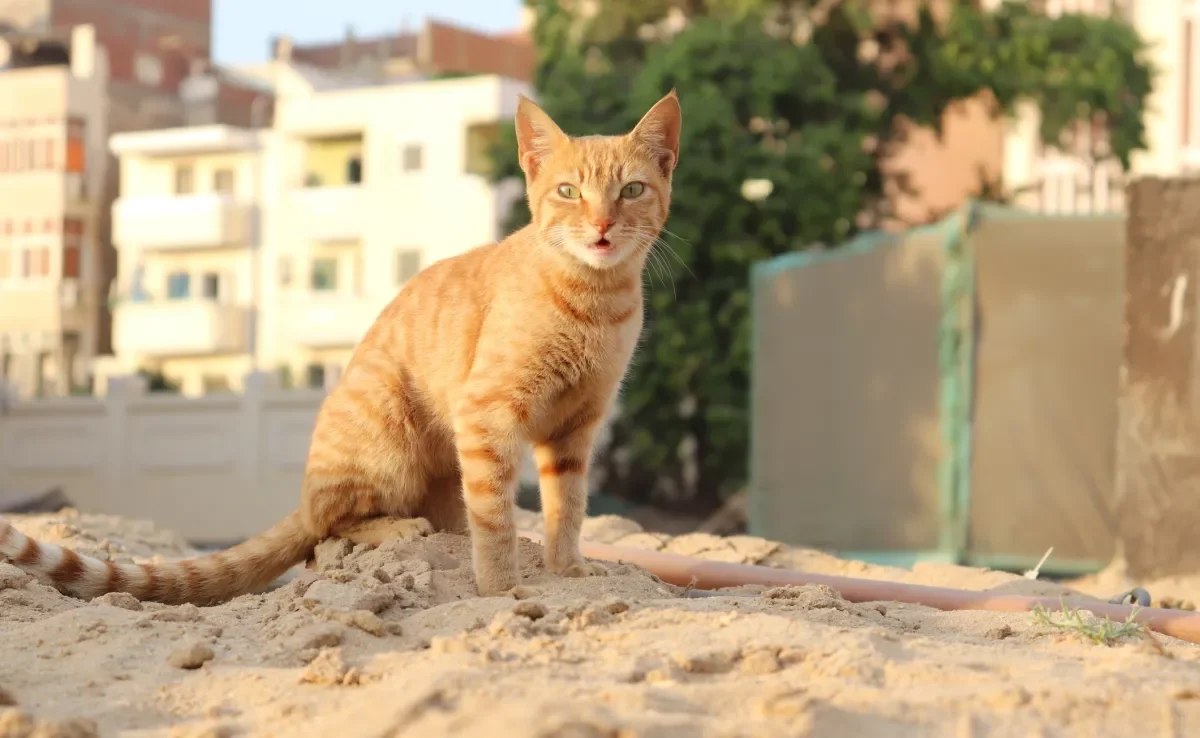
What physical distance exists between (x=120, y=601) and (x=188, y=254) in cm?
3934

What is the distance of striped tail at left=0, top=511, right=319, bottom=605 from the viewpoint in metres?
5.19

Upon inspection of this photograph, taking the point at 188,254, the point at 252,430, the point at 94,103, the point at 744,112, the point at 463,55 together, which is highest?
the point at 463,55

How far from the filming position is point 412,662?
155 inches

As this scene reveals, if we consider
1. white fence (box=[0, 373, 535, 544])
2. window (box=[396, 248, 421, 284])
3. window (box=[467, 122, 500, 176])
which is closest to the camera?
white fence (box=[0, 373, 535, 544])

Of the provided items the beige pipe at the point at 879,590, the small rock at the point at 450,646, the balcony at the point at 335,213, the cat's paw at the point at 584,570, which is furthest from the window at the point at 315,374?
the small rock at the point at 450,646

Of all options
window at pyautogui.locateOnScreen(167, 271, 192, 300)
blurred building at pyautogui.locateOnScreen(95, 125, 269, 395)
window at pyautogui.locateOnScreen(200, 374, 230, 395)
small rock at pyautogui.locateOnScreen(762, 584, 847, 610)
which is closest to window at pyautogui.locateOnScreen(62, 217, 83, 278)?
blurred building at pyautogui.locateOnScreen(95, 125, 269, 395)

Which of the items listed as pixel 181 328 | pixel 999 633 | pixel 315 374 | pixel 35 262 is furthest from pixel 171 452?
pixel 999 633

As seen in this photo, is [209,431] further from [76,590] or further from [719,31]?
[76,590]

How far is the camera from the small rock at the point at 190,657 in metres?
4.02

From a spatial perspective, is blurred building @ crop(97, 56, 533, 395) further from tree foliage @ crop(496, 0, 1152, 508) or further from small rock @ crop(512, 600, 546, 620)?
small rock @ crop(512, 600, 546, 620)

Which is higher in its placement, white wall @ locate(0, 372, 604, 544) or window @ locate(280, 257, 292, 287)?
window @ locate(280, 257, 292, 287)

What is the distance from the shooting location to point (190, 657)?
4.02 m

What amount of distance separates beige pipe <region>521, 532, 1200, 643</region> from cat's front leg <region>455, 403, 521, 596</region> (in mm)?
1020

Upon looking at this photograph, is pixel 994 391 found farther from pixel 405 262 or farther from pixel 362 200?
pixel 362 200
